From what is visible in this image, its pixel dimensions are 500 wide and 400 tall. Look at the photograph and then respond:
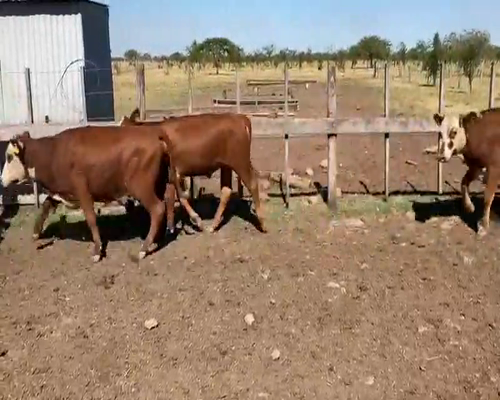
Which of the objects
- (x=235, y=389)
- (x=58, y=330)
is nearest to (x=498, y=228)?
(x=235, y=389)

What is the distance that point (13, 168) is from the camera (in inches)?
327

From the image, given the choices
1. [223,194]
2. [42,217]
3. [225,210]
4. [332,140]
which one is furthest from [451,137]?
[42,217]

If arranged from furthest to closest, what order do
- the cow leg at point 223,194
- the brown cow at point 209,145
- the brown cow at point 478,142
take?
the cow leg at point 223,194 → the brown cow at point 209,145 → the brown cow at point 478,142

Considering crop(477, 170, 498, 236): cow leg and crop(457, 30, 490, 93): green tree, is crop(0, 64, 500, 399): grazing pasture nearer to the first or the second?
crop(477, 170, 498, 236): cow leg

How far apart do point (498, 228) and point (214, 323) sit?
442 cm

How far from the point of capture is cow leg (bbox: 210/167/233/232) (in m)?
9.02

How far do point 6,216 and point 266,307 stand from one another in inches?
196

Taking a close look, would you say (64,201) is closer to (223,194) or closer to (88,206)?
(88,206)

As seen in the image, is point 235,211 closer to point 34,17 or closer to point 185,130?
point 185,130

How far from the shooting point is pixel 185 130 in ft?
28.8

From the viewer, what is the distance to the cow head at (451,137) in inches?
349

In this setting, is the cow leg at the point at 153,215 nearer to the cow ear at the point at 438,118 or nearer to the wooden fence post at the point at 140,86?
the wooden fence post at the point at 140,86

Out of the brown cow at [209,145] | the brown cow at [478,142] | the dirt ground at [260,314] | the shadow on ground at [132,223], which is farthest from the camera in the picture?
the shadow on ground at [132,223]

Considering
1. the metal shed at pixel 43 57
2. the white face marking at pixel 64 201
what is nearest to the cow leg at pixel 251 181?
the white face marking at pixel 64 201
